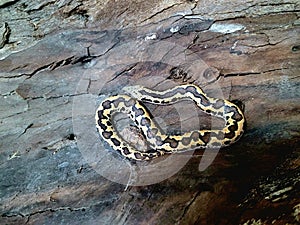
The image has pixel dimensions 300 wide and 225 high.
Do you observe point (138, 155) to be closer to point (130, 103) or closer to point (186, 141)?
point (186, 141)

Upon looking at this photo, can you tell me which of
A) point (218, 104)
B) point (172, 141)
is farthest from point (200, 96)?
point (172, 141)

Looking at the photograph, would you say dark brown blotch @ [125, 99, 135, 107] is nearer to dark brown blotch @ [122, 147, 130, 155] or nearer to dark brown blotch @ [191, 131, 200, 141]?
dark brown blotch @ [122, 147, 130, 155]

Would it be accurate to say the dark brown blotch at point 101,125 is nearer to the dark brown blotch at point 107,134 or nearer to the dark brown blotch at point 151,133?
the dark brown blotch at point 107,134

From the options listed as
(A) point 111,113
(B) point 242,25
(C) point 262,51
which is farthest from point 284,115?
(A) point 111,113

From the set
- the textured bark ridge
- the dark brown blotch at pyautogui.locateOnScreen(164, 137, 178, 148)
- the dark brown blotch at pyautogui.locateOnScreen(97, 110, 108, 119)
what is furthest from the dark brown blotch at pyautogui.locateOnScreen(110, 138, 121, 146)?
the dark brown blotch at pyautogui.locateOnScreen(164, 137, 178, 148)

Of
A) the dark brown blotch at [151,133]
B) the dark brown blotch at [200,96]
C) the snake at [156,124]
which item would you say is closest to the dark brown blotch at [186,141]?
the snake at [156,124]

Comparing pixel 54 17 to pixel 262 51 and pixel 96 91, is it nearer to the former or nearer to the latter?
pixel 96 91
